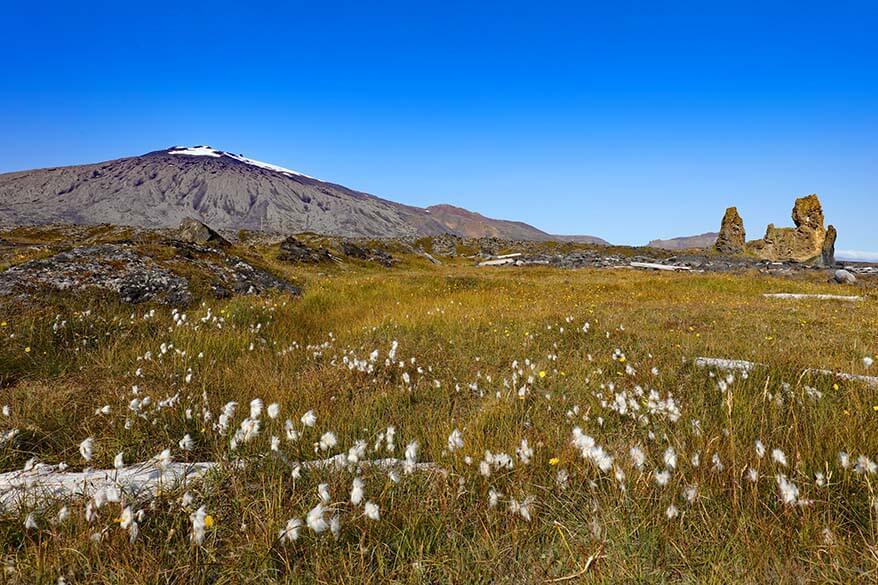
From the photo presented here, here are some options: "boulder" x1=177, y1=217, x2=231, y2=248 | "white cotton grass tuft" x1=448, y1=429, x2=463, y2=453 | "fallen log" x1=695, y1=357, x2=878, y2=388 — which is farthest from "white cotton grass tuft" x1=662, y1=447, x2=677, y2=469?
"boulder" x1=177, y1=217, x2=231, y2=248

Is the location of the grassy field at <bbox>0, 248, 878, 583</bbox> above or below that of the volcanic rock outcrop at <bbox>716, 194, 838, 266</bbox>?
below

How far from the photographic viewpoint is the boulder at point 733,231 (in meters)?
75.4

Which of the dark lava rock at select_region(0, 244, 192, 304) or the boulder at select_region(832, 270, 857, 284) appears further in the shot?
the boulder at select_region(832, 270, 857, 284)

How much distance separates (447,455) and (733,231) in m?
92.1

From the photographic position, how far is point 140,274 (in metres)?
9.91

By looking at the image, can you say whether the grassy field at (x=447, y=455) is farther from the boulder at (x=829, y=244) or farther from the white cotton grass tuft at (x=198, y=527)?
the boulder at (x=829, y=244)

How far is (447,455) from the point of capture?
3.11 meters

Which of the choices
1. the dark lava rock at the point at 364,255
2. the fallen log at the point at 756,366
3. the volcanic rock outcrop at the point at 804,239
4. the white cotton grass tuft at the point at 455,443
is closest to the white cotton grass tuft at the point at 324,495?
the white cotton grass tuft at the point at 455,443

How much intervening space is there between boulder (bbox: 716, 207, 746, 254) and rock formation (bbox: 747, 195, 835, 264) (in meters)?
9.65

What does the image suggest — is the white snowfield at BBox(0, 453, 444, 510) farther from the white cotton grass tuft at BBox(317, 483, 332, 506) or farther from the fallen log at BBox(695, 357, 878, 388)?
the fallen log at BBox(695, 357, 878, 388)

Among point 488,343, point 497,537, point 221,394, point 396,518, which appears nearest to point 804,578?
point 497,537

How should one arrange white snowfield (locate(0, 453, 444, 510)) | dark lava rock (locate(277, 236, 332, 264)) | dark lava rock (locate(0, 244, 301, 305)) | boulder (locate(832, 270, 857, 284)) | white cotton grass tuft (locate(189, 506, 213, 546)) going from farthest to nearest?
dark lava rock (locate(277, 236, 332, 264))
boulder (locate(832, 270, 857, 284))
dark lava rock (locate(0, 244, 301, 305))
white snowfield (locate(0, 453, 444, 510))
white cotton grass tuft (locate(189, 506, 213, 546))

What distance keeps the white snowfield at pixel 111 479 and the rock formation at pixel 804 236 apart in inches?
3123

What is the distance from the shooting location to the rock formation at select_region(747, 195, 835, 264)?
198 feet
